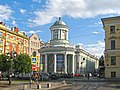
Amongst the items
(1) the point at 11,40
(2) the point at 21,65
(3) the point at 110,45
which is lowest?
(2) the point at 21,65

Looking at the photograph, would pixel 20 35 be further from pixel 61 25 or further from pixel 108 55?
pixel 108 55

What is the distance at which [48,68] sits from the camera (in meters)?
114

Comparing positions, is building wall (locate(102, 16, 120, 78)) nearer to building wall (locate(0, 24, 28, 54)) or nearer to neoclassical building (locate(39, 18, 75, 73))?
building wall (locate(0, 24, 28, 54))

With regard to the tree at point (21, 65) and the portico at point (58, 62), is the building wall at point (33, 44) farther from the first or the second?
the tree at point (21, 65)

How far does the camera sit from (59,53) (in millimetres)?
109688

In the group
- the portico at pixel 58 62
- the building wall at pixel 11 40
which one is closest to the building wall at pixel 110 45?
the building wall at pixel 11 40

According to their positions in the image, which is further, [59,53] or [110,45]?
[59,53]

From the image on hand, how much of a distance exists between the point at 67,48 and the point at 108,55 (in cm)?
4236

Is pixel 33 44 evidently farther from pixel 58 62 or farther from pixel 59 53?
pixel 58 62

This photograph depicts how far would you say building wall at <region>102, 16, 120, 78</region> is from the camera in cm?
6738

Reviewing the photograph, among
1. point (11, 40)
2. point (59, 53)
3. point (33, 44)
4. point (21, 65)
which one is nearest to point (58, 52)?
point (59, 53)

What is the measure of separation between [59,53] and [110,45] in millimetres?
43130

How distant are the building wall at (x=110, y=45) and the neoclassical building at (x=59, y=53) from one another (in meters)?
40.9

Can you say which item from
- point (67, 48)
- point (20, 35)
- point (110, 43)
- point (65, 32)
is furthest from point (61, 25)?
point (110, 43)
